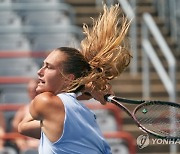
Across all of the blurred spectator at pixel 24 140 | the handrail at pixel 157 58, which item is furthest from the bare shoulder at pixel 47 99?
the handrail at pixel 157 58

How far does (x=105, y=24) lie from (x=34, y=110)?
0.67 metres

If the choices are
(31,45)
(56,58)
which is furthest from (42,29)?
(56,58)

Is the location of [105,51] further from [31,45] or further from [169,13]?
[169,13]

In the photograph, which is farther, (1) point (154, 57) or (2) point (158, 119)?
(1) point (154, 57)

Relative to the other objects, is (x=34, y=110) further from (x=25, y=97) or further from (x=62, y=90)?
(x=25, y=97)

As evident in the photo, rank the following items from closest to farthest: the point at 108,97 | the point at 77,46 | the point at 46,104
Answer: the point at 46,104 < the point at 108,97 < the point at 77,46

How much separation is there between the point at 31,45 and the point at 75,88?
5.45 m

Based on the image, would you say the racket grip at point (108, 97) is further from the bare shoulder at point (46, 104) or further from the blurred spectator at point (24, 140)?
the blurred spectator at point (24, 140)

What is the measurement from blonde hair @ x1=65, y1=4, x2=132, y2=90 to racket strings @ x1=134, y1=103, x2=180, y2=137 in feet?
0.82

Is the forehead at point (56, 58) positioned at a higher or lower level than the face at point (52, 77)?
higher

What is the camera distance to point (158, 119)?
14.7 feet

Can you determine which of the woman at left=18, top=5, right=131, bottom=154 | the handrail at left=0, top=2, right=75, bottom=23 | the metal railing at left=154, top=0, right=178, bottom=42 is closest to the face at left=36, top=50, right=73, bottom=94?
the woman at left=18, top=5, right=131, bottom=154

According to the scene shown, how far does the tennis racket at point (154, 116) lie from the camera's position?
4223 mm

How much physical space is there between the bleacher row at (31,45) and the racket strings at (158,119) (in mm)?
3276
